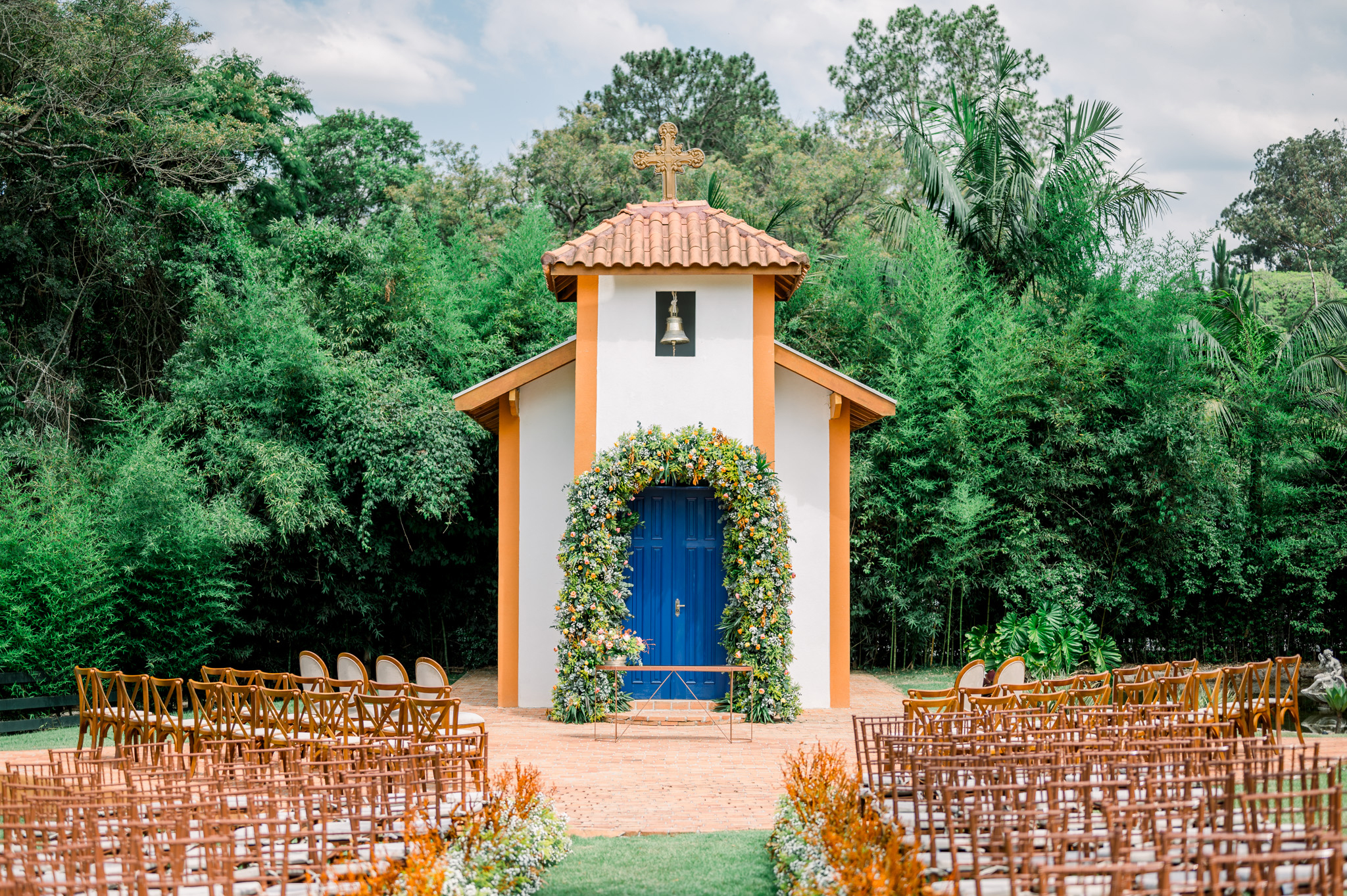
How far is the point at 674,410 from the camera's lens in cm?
1120

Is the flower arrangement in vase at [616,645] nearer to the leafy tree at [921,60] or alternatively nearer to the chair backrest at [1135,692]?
the chair backrest at [1135,692]

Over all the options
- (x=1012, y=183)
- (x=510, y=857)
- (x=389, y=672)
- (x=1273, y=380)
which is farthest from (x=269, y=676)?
(x=1273, y=380)

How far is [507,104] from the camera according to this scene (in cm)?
2550

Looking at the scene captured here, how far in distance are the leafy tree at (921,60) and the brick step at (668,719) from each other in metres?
20.2

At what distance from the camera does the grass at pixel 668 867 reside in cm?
515

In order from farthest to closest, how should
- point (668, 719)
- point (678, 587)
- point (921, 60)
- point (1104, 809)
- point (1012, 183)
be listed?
point (921, 60) → point (1012, 183) → point (678, 587) → point (668, 719) → point (1104, 809)

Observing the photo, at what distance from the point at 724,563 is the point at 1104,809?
24.1 feet

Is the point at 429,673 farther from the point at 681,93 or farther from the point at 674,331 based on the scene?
the point at 681,93

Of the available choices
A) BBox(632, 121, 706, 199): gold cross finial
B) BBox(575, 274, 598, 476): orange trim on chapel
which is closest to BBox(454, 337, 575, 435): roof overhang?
BBox(575, 274, 598, 476): orange trim on chapel

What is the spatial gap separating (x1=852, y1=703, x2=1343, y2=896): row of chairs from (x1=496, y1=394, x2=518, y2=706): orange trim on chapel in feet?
21.3

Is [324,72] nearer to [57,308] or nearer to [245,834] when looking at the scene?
[57,308]

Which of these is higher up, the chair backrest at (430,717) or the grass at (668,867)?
the chair backrest at (430,717)

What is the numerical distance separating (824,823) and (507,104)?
23479 millimetres

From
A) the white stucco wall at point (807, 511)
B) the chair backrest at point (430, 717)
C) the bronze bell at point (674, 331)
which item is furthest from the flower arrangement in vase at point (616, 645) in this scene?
the chair backrest at point (430, 717)
